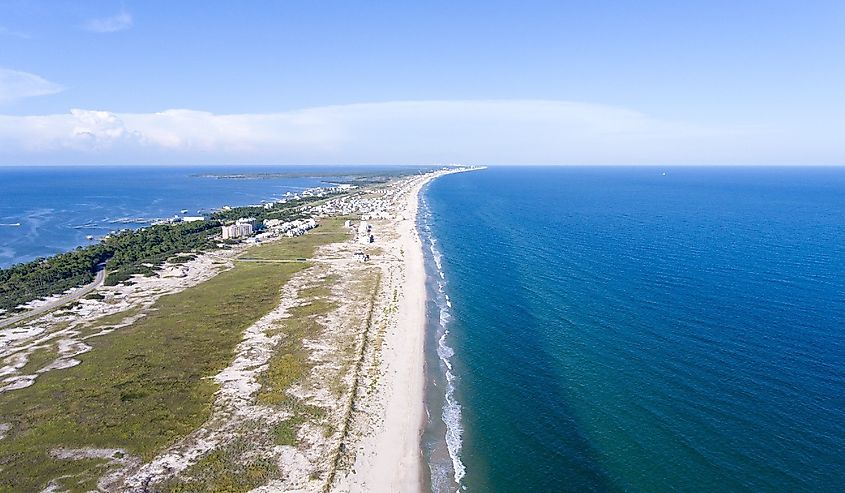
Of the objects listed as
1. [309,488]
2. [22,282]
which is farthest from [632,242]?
[22,282]

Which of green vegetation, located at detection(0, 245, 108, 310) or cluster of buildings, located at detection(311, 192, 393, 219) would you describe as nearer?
green vegetation, located at detection(0, 245, 108, 310)

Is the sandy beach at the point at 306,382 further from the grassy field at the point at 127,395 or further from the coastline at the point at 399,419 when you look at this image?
the grassy field at the point at 127,395

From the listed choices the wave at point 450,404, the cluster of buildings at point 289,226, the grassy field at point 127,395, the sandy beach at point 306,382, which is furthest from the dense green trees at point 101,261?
the wave at point 450,404

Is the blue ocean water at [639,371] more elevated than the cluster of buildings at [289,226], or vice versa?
the cluster of buildings at [289,226]

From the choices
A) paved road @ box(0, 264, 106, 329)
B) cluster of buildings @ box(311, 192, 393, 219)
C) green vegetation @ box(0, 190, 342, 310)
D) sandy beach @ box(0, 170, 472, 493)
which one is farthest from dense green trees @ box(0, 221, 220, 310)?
cluster of buildings @ box(311, 192, 393, 219)

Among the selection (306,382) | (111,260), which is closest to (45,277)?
(111,260)

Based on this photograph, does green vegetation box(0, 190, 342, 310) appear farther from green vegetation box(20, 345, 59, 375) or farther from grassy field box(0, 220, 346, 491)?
grassy field box(0, 220, 346, 491)
